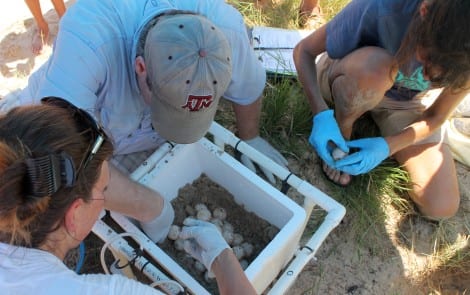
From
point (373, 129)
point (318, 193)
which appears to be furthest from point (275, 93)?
point (318, 193)

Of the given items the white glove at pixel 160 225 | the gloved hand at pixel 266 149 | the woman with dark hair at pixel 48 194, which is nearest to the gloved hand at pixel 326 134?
the gloved hand at pixel 266 149

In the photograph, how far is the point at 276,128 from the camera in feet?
6.25

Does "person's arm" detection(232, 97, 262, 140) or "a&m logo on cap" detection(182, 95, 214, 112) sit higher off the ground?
"a&m logo on cap" detection(182, 95, 214, 112)

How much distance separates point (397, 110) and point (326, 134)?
1.20 feet

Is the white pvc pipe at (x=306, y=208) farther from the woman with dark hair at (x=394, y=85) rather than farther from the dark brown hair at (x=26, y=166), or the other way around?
the dark brown hair at (x=26, y=166)

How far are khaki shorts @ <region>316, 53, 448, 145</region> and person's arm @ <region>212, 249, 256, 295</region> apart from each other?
3.17 feet

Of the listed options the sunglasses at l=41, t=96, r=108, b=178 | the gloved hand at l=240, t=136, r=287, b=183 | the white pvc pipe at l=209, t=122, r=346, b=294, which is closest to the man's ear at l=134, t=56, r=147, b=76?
the sunglasses at l=41, t=96, r=108, b=178

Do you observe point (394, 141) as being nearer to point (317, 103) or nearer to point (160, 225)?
point (317, 103)

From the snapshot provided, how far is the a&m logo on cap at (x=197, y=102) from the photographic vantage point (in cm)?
112

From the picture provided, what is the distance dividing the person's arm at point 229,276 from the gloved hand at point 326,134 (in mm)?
708

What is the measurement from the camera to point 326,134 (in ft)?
5.45

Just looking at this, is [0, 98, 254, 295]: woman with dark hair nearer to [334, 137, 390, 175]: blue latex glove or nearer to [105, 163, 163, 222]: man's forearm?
[105, 163, 163, 222]: man's forearm

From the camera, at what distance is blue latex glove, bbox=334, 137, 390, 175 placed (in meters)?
1.65

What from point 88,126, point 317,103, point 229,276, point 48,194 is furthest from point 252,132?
point 48,194
